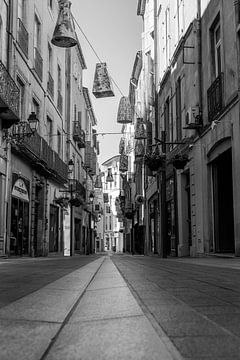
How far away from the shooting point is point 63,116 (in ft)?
97.9

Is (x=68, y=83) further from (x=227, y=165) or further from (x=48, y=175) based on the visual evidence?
(x=227, y=165)

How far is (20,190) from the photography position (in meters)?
18.5

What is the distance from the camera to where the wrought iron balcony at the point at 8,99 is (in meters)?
14.3

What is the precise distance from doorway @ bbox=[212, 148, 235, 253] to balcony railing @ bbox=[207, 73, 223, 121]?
122 cm

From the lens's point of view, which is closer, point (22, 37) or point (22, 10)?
point (22, 37)

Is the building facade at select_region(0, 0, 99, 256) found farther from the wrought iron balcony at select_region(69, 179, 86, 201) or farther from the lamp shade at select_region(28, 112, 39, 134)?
the lamp shade at select_region(28, 112, 39, 134)

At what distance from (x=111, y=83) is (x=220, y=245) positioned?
9.56 m

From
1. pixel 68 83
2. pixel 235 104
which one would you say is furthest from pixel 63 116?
pixel 235 104

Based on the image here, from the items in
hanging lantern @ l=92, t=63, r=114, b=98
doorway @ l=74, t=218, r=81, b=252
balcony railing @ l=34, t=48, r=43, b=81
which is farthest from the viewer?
doorway @ l=74, t=218, r=81, b=252

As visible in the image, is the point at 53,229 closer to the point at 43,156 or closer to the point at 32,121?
the point at 43,156

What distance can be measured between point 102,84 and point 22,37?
364 centimetres

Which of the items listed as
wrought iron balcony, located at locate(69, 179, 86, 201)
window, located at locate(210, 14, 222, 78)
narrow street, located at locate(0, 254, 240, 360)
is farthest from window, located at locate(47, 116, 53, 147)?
narrow street, located at locate(0, 254, 240, 360)

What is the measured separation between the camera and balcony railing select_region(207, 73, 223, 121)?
12.7 meters

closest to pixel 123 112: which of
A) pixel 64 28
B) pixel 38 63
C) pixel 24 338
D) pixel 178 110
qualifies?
pixel 38 63
